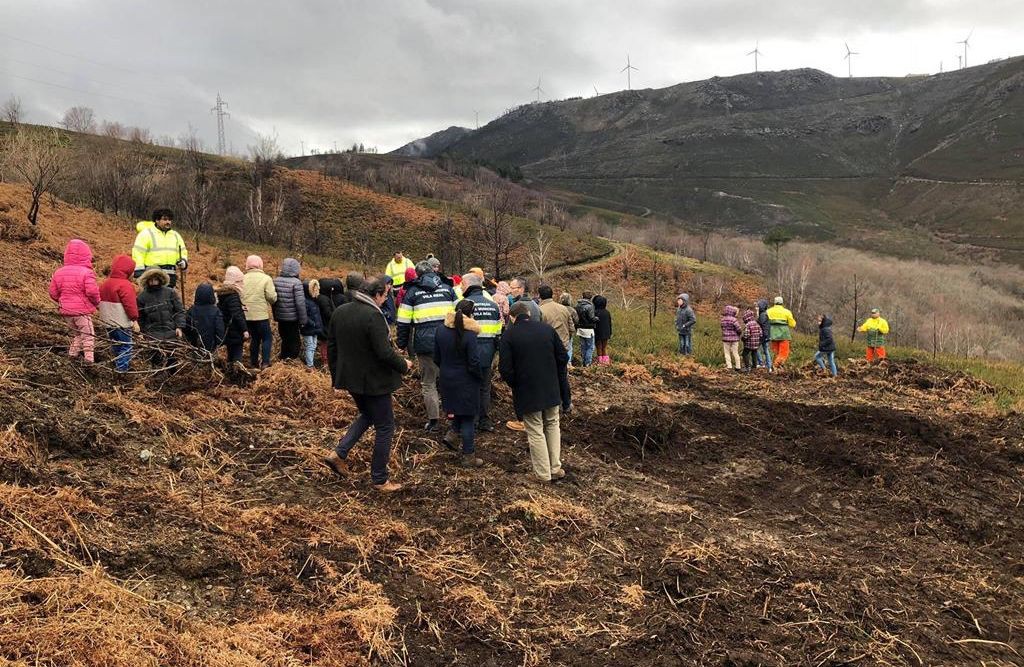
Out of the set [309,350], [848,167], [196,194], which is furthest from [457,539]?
[848,167]

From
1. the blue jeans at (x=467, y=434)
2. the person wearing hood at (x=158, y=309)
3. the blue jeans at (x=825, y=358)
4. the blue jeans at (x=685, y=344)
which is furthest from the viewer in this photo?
the blue jeans at (x=685, y=344)

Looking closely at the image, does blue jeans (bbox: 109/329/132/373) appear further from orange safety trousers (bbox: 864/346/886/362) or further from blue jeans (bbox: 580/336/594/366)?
orange safety trousers (bbox: 864/346/886/362)

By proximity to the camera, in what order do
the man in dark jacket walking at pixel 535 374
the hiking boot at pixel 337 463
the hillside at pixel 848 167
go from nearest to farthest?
1. the hiking boot at pixel 337 463
2. the man in dark jacket walking at pixel 535 374
3. the hillside at pixel 848 167

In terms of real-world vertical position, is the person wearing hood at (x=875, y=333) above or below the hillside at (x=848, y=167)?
below

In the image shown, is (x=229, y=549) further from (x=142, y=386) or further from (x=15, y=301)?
(x=15, y=301)

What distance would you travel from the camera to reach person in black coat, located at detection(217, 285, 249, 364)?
318 inches

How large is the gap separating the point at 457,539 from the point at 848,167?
174 meters

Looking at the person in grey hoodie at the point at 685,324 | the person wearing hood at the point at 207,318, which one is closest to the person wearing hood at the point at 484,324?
the person wearing hood at the point at 207,318

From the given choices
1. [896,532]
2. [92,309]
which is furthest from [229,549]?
[896,532]

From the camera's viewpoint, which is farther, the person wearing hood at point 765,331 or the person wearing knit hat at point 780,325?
the person wearing hood at point 765,331

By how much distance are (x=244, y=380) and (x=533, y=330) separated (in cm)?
405

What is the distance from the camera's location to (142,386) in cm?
643

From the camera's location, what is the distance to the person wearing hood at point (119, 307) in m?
7.00

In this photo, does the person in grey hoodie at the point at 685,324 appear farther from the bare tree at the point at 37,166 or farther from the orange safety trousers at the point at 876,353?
the bare tree at the point at 37,166
